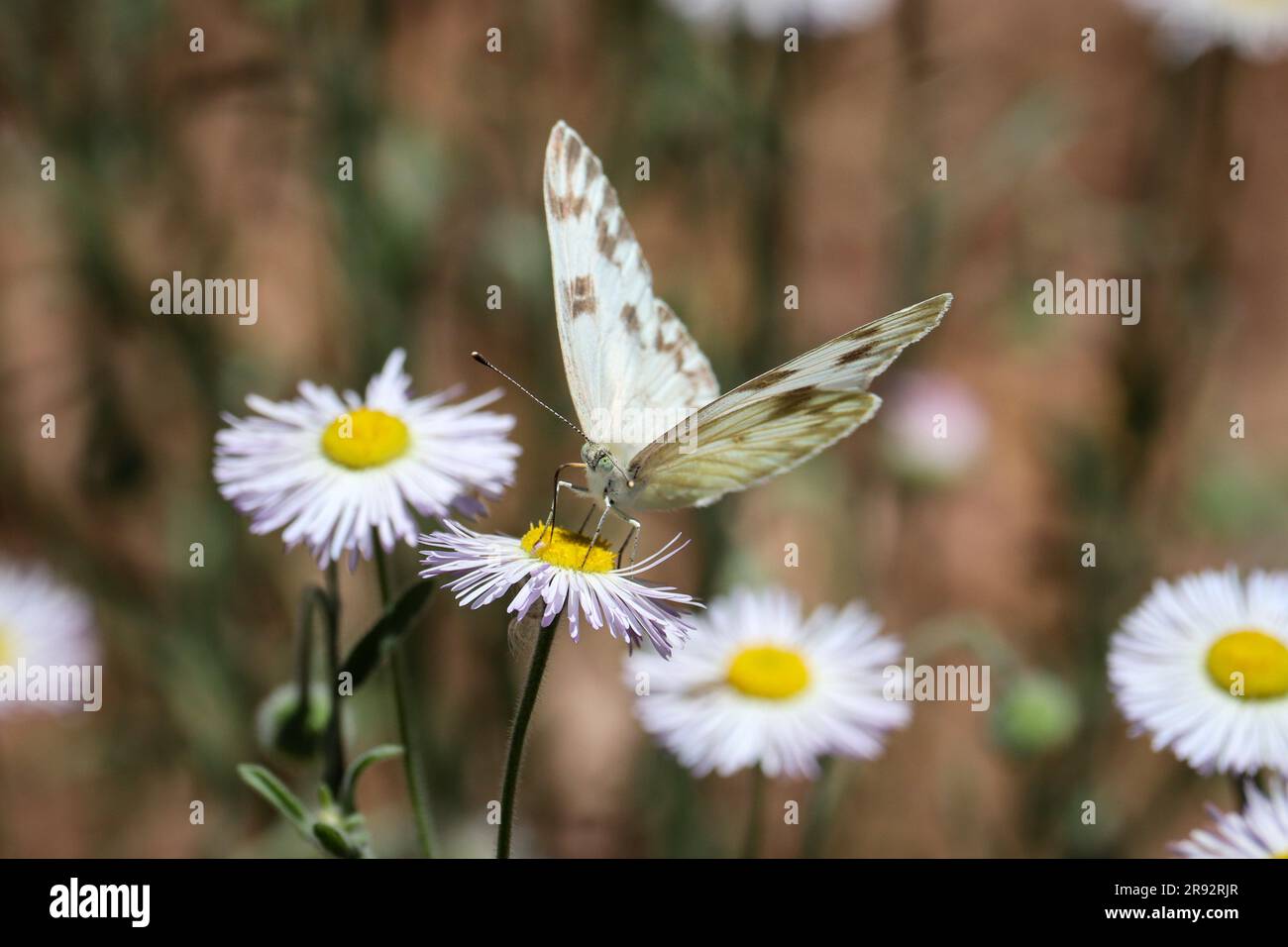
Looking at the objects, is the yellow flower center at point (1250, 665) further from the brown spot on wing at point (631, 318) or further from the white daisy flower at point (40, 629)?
the white daisy flower at point (40, 629)

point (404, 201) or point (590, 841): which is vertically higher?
point (404, 201)

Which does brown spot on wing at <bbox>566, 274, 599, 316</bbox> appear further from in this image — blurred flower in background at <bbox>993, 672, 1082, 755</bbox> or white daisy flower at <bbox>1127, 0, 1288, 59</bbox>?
white daisy flower at <bbox>1127, 0, 1288, 59</bbox>

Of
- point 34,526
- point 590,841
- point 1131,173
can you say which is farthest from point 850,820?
point 1131,173

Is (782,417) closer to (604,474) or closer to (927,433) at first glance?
(604,474)

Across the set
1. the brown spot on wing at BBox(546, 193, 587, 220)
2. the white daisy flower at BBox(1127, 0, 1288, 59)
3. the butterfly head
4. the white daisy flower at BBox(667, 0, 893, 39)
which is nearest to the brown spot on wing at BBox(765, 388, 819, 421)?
the butterfly head

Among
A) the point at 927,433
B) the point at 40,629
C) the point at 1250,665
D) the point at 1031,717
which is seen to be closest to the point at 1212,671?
the point at 1250,665

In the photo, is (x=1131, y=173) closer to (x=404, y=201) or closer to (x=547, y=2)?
(x=547, y=2)
